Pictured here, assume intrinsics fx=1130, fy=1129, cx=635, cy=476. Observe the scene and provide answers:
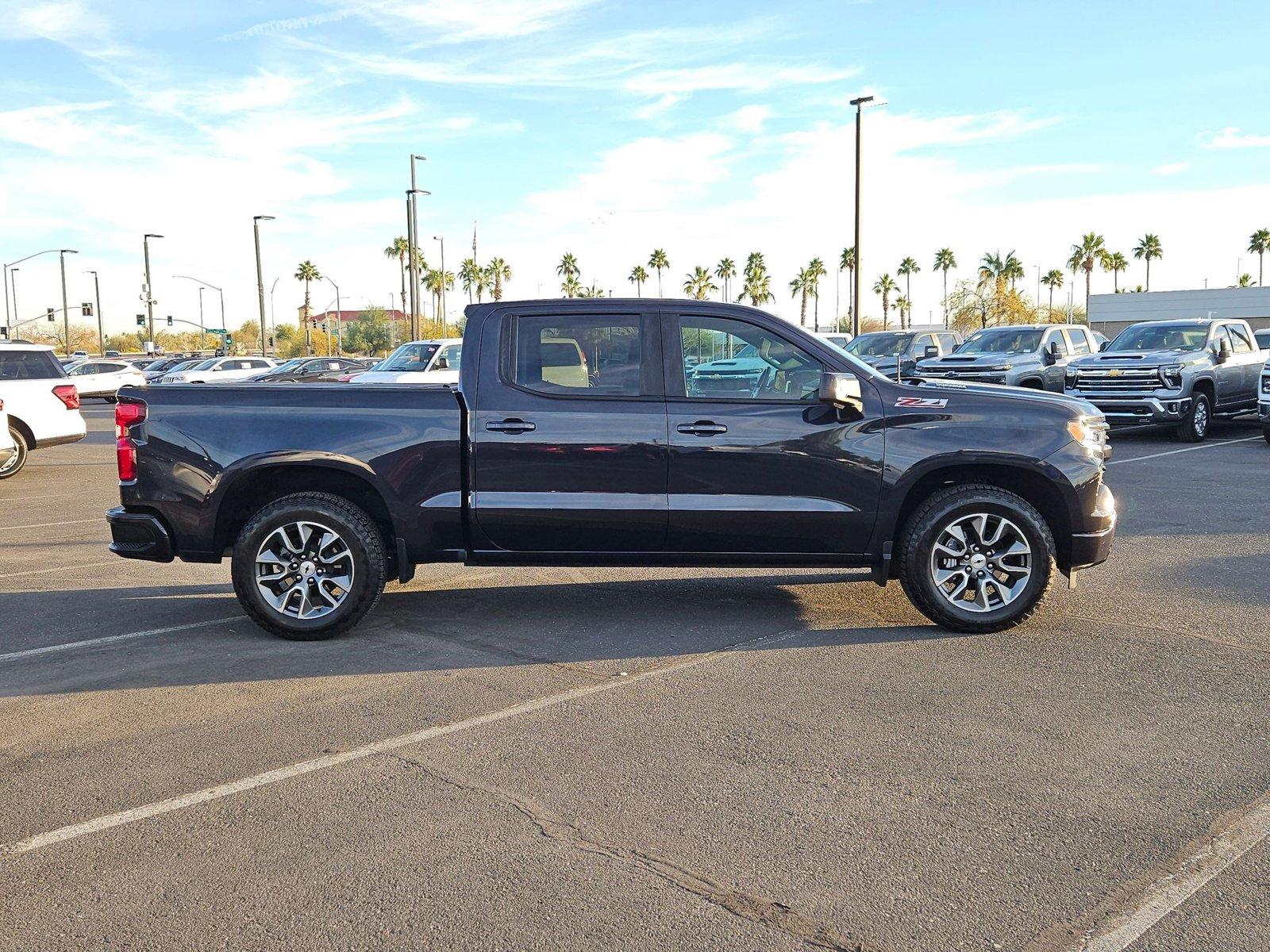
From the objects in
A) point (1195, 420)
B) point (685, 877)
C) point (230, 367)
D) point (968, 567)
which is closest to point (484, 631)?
point (968, 567)

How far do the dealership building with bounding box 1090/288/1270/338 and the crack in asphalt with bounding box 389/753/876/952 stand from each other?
227 feet

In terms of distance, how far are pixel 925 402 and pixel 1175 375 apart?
13.7 m

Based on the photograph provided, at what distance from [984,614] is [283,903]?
14.0ft

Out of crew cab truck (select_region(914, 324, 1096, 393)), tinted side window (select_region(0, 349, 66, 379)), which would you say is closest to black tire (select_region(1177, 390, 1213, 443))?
crew cab truck (select_region(914, 324, 1096, 393))

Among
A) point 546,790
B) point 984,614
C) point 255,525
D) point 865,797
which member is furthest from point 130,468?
point 984,614

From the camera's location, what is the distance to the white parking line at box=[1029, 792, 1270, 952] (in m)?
3.16

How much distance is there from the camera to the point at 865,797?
13.6 feet

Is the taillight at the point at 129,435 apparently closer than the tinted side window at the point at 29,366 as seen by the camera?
Yes

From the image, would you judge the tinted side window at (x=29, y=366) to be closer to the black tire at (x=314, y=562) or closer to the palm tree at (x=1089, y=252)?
the black tire at (x=314, y=562)

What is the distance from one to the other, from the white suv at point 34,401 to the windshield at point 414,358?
217 inches

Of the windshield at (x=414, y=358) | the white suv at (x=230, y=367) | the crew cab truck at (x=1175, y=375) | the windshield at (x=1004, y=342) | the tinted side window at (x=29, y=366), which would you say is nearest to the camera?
the tinted side window at (x=29, y=366)

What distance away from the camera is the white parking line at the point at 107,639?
243 inches

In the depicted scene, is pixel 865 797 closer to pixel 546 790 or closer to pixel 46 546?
pixel 546 790

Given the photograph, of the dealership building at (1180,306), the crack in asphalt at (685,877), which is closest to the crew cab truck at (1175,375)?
the crack in asphalt at (685,877)
